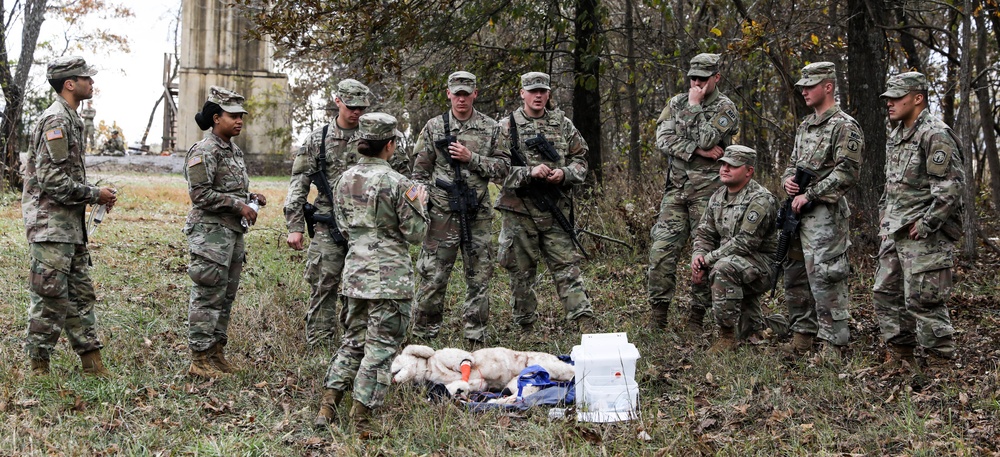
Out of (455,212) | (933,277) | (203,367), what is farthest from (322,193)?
(933,277)

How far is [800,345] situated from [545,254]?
6.89 ft

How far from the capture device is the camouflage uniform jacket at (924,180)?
5.47 meters

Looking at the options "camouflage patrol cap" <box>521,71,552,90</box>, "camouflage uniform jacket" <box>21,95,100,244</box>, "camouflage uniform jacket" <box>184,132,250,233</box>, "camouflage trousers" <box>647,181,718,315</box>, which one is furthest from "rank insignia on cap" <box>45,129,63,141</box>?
"camouflage trousers" <box>647,181,718,315</box>

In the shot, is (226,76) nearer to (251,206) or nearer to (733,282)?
(251,206)

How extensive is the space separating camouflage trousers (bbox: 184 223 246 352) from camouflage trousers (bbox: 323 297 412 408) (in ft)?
4.43

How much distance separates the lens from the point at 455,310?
8148 mm

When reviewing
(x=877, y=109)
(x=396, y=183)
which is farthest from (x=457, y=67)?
(x=396, y=183)

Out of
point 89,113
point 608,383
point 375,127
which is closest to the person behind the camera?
point 375,127

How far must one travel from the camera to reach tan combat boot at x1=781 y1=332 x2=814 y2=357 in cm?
632

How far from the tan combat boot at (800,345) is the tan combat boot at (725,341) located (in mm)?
366

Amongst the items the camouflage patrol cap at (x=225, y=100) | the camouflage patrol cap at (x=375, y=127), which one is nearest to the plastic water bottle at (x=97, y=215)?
the camouflage patrol cap at (x=225, y=100)

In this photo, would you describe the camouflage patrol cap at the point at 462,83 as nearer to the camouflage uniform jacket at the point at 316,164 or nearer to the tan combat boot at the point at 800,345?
the camouflage uniform jacket at the point at 316,164

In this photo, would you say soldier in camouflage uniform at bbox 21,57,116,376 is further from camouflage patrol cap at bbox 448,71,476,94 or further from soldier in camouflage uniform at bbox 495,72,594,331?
soldier in camouflage uniform at bbox 495,72,594,331

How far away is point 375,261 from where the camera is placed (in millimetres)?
4809
